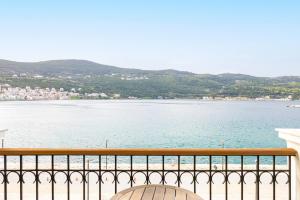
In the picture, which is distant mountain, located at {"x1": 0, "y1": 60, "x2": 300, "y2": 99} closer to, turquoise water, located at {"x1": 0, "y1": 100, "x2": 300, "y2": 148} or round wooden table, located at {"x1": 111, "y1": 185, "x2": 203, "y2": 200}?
turquoise water, located at {"x1": 0, "y1": 100, "x2": 300, "y2": 148}

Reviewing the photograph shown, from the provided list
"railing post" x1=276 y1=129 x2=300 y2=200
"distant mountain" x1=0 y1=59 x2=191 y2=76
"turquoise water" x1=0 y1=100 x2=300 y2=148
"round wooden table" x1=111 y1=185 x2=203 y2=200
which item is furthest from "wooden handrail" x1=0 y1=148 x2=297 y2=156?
"distant mountain" x1=0 y1=59 x2=191 y2=76

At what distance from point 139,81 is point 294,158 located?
337ft

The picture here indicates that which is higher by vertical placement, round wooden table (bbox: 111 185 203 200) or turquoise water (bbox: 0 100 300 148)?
round wooden table (bbox: 111 185 203 200)

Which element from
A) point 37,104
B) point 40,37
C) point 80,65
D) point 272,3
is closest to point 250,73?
point 272,3

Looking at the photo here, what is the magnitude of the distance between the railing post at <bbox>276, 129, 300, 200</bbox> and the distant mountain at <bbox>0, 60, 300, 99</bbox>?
97.5m

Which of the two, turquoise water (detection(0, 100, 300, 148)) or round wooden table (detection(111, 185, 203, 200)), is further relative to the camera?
turquoise water (detection(0, 100, 300, 148))

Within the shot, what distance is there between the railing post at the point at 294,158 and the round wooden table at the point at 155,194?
1188 mm

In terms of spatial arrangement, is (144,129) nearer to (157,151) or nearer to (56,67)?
(56,67)

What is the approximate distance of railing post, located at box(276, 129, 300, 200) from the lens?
10.6 feet

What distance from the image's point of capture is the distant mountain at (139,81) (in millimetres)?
98250

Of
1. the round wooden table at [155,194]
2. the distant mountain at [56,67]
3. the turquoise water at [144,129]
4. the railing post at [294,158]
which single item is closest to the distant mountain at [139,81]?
the distant mountain at [56,67]

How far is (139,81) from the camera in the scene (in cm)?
10575

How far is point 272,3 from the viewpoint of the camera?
89.7 m

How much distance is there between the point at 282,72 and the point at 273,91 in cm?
637
